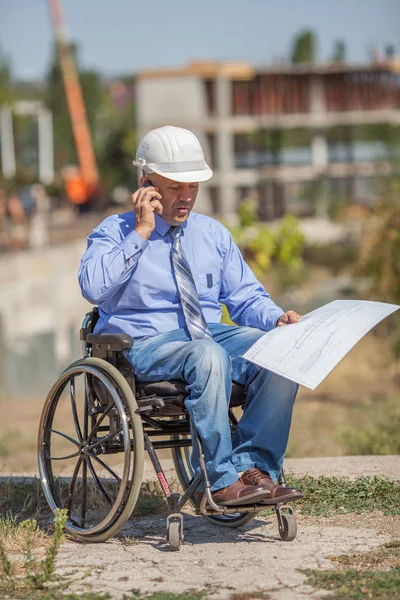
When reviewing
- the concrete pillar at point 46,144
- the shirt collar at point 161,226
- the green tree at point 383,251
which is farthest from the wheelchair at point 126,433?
the concrete pillar at point 46,144

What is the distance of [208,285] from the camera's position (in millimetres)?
5211

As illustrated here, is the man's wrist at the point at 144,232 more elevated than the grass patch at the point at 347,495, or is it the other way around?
the man's wrist at the point at 144,232

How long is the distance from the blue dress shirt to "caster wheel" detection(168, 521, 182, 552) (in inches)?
30.7

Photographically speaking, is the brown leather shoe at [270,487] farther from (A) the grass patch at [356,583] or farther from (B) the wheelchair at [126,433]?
(A) the grass patch at [356,583]

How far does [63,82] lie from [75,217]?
40.3 m

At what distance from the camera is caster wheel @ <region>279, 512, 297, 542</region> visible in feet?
16.1

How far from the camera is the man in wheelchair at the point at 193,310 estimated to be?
478cm

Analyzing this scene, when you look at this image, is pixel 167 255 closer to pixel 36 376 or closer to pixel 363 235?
pixel 363 235

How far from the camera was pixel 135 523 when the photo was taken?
18.2 feet

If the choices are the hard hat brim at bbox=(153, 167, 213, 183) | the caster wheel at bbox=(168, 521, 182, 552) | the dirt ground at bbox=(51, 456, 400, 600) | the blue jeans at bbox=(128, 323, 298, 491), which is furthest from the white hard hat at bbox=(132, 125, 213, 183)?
the dirt ground at bbox=(51, 456, 400, 600)

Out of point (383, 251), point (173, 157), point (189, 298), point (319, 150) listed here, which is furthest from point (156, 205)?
point (319, 150)

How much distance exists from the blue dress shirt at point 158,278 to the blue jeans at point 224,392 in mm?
111

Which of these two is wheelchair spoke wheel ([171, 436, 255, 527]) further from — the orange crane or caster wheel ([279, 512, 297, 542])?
the orange crane

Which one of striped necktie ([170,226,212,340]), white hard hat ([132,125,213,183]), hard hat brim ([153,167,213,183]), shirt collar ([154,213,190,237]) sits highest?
white hard hat ([132,125,213,183])
